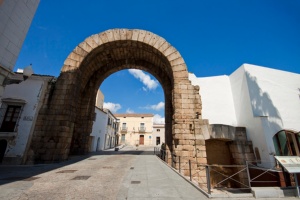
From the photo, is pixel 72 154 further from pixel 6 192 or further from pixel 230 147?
pixel 230 147

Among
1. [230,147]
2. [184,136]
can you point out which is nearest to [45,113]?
[184,136]

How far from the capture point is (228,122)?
33.3 ft

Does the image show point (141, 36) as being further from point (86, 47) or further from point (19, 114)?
point (19, 114)

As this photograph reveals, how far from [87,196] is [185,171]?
203 inches

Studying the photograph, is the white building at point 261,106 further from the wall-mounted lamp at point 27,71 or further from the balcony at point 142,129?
the balcony at point 142,129

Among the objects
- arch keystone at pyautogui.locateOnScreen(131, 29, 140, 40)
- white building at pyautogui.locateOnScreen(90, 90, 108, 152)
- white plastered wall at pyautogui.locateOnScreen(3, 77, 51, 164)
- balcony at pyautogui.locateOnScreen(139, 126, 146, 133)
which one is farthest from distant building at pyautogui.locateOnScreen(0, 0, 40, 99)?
balcony at pyautogui.locateOnScreen(139, 126, 146, 133)

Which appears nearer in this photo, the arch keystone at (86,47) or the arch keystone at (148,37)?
the arch keystone at (86,47)

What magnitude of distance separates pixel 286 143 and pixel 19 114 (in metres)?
14.2

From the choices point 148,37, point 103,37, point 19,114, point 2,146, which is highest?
point 148,37

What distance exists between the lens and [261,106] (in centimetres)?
838

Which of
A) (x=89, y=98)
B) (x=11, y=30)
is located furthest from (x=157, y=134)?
(x=11, y=30)

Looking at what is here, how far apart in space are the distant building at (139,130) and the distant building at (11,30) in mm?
31829

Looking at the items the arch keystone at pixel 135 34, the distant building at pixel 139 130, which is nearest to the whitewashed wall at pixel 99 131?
the arch keystone at pixel 135 34

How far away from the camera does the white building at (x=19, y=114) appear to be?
7.18 m
